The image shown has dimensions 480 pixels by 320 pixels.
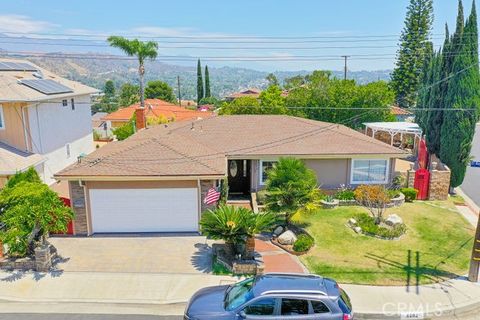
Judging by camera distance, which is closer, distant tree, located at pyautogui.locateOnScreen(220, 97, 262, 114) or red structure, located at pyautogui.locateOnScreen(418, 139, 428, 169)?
red structure, located at pyautogui.locateOnScreen(418, 139, 428, 169)

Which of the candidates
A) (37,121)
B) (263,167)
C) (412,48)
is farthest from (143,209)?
(412,48)

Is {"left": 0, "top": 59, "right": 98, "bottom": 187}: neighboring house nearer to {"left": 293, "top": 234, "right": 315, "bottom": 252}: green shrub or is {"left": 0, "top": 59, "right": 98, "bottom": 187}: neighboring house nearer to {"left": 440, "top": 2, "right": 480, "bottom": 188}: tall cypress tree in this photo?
{"left": 293, "top": 234, "right": 315, "bottom": 252}: green shrub

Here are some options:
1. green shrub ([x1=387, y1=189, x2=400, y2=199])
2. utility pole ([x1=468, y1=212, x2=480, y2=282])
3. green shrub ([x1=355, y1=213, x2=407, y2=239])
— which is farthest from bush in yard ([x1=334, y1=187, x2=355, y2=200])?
utility pole ([x1=468, y1=212, x2=480, y2=282])

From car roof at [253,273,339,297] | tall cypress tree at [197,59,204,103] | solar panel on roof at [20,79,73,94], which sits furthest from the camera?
tall cypress tree at [197,59,204,103]

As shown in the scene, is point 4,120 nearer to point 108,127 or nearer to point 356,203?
point 356,203

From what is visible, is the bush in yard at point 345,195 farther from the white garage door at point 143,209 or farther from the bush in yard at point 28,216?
the bush in yard at point 28,216

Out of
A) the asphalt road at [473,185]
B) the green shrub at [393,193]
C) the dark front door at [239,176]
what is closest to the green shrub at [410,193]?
the green shrub at [393,193]
